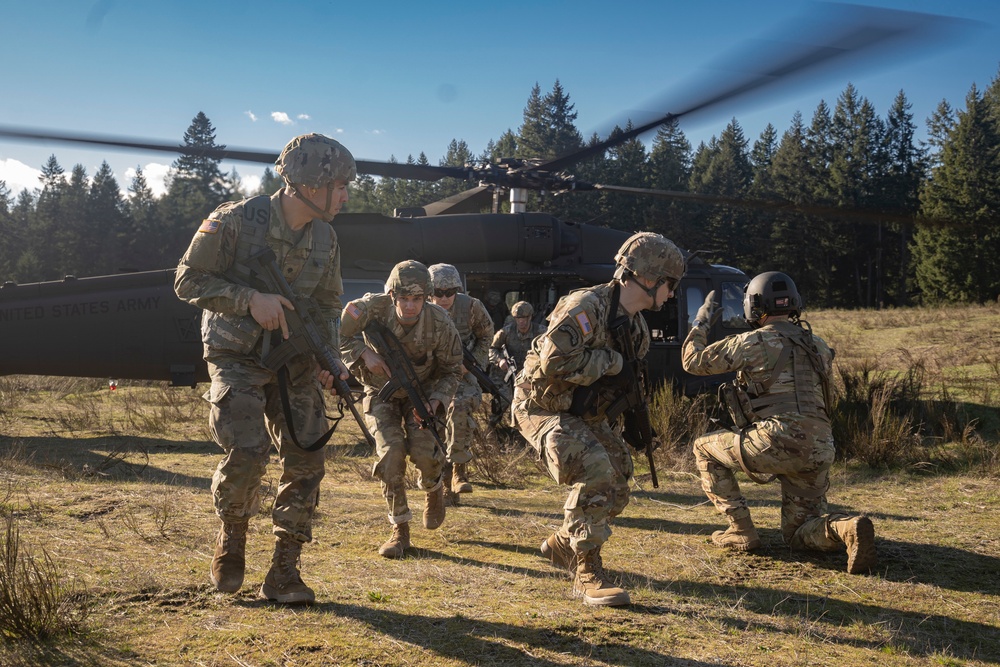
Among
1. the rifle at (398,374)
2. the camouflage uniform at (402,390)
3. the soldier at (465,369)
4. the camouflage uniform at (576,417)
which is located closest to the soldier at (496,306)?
the soldier at (465,369)

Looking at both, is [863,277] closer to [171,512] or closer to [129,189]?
[171,512]

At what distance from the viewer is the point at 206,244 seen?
3.60m

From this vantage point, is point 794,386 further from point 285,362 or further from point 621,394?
point 285,362

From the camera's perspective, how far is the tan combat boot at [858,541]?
4.35m

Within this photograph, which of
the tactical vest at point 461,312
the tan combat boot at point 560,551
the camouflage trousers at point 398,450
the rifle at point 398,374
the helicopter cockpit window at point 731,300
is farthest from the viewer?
the helicopter cockpit window at point 731,300

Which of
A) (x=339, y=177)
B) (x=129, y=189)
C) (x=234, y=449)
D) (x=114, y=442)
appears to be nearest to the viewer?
(x=234, y=449)

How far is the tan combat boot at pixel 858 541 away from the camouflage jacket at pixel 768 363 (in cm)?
66

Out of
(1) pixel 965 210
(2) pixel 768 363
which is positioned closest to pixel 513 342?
(2) pixel 768 363

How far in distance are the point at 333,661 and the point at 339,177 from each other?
212 cm

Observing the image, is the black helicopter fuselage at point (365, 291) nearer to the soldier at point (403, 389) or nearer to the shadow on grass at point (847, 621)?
the soldier at point (403, 389)

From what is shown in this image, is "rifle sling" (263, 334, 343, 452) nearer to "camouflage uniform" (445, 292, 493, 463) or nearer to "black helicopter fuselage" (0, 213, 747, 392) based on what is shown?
"camouflage uniform" (445, 292, 493, 463)

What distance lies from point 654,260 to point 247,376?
2074 mm

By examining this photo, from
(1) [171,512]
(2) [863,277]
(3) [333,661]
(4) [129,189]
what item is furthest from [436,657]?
(4) [129,189]

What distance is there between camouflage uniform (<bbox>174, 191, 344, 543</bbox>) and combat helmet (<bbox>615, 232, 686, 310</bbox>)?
1590 mm
